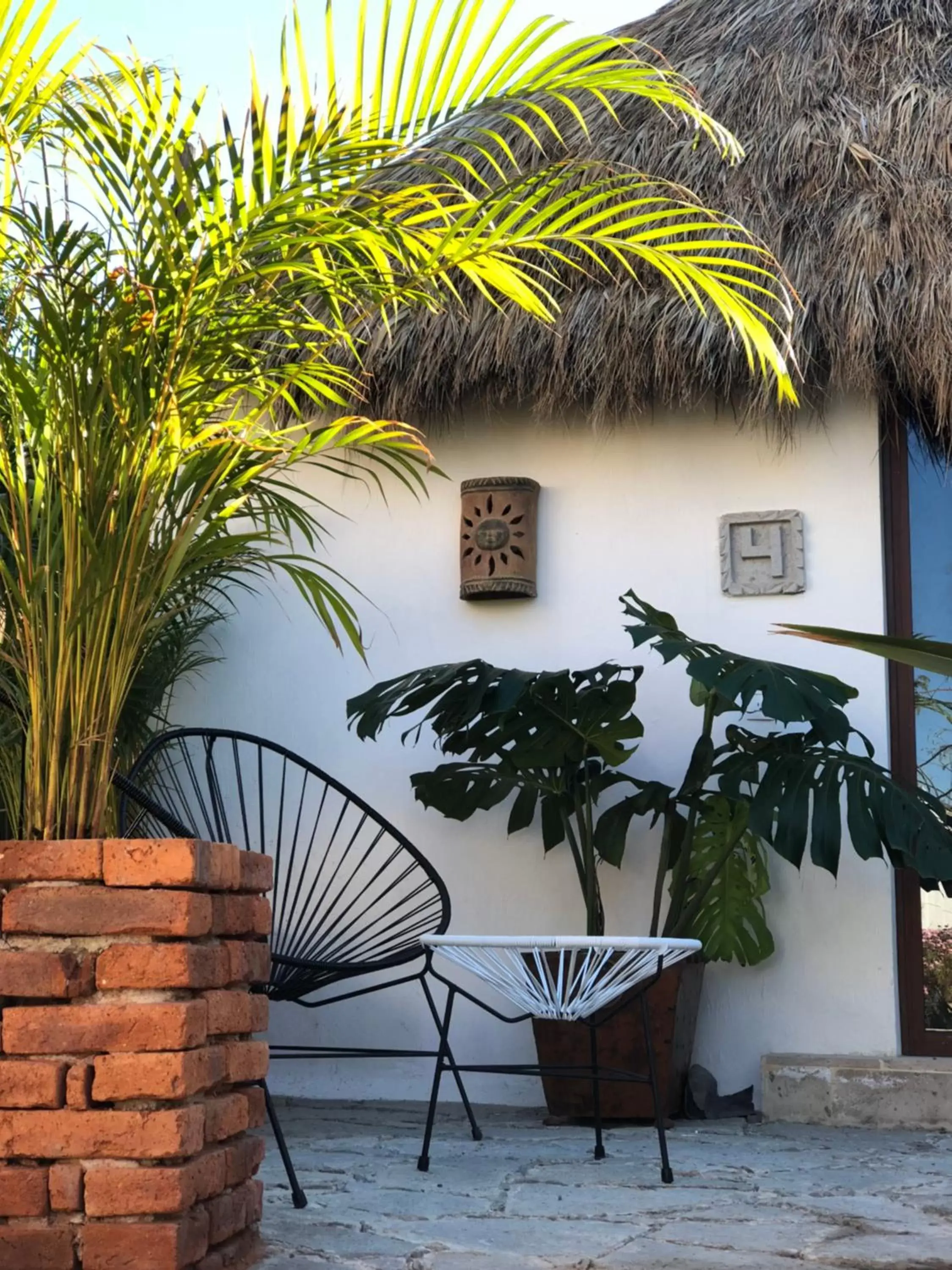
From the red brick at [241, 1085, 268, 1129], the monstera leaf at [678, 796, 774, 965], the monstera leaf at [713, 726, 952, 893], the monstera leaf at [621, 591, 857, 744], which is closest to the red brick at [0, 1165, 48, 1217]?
the red brick at [241, 1085, 268, 1129]

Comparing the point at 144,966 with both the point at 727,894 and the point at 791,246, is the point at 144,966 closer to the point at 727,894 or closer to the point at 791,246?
the point at 727,894

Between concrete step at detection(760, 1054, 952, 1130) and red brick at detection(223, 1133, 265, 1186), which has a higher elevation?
red brick at detection(223, 1133, 265, 1186)

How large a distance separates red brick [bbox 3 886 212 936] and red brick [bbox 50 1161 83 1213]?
288 millimetres

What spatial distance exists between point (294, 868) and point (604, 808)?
971 millimetres

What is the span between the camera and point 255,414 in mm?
2125

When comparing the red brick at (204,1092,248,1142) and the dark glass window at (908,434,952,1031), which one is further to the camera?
the dark glass window at (908,434,952,1031)

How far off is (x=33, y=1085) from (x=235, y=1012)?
309 mm

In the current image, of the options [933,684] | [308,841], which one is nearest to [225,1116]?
[308,841]

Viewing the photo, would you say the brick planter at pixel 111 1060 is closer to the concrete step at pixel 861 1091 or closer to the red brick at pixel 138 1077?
the red brick at pixel 138 1077

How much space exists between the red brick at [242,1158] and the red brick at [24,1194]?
0.85ft

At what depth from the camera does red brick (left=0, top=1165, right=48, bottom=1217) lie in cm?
169

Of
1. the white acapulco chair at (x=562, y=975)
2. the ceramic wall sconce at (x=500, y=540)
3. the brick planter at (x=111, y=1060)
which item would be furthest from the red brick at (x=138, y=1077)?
the ceramic wall sconce at (x=500, y=540)

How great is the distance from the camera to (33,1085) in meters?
1.71

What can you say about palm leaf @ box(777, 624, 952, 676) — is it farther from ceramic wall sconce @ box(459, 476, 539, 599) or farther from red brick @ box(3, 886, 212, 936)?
ceramic wall sconce @ box(459, 476, 539, 599)
